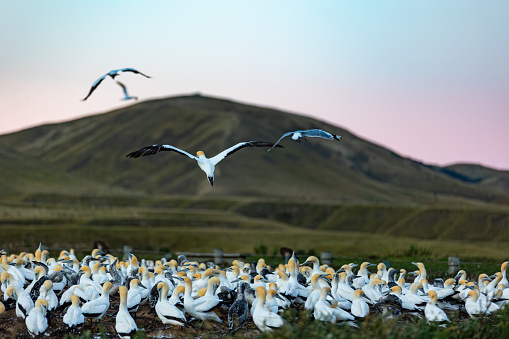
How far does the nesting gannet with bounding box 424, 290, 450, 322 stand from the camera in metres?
14.1

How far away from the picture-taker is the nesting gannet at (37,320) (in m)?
12.9

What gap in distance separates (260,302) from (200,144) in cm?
17374

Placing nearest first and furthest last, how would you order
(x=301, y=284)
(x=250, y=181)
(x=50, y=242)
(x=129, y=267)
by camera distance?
(x=301, y=284) < (x=129, y=267) < (x=50, y=242) < (x=250, y=181)

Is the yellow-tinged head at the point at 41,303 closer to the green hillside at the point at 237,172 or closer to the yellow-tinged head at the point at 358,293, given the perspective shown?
the yellow-tinged head at the point at 358,293

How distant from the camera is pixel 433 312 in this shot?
1427cm

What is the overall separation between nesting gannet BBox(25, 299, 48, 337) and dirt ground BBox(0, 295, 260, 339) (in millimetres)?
497

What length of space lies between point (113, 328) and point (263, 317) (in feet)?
11.0

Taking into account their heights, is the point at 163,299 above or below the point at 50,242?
above

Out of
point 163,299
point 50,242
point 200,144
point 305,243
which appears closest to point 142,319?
point 163,299

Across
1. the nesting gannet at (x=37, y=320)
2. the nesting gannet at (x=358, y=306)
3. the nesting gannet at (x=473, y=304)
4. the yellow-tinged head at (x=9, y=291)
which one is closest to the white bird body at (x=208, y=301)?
the nesting gannet at (x=358, y=306)

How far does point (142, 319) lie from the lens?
50.1 feet

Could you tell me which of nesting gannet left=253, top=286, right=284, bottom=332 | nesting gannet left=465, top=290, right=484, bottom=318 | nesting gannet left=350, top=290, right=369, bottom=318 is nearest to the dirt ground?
nesting gannet left=253, top=286, right=284, bottom=332

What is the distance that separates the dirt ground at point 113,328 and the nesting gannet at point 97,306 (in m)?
0.23

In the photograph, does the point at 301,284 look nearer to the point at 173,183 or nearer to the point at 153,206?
the point at 153,206
